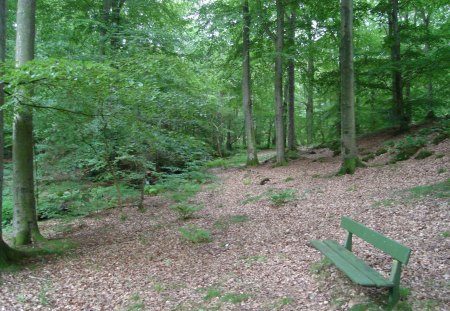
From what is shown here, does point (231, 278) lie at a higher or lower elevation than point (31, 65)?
lower

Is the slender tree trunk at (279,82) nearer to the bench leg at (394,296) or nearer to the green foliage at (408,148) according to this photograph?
the green foliage at (408,148)

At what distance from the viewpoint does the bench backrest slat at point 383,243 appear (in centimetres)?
357

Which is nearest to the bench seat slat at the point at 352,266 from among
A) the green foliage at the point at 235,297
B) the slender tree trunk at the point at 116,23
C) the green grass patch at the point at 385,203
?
the green foliage at the point at 235,297

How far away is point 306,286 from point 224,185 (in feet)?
32.0

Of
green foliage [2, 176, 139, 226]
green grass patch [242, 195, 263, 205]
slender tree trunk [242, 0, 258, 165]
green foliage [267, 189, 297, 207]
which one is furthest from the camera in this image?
slender tree trunk [242, 0, 258, 165]

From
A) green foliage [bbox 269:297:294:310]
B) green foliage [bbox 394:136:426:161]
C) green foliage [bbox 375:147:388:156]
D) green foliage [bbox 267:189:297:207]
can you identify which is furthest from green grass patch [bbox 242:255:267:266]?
green foliage [bbox 375:147:388:156]

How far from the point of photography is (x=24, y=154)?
7047 mm

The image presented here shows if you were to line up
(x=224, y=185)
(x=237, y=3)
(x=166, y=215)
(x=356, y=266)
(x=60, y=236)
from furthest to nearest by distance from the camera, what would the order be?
(x=237, y=3), (x=224, y=185), (x=166, y=215), (x=60, y=236), (x=356, y=266)

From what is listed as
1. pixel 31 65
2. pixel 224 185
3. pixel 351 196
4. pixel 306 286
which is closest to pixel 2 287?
pixel 31 65

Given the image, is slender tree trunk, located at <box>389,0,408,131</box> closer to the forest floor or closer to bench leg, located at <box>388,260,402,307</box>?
the forest floor

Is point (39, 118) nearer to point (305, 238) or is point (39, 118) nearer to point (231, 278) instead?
point (231, 278)

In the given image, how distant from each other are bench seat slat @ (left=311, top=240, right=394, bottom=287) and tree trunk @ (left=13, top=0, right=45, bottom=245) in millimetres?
5814

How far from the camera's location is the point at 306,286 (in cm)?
470

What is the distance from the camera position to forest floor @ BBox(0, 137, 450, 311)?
454 centimetres
